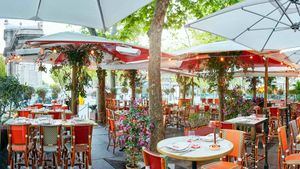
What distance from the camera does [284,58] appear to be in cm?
809

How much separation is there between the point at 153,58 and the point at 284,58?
14.1ft

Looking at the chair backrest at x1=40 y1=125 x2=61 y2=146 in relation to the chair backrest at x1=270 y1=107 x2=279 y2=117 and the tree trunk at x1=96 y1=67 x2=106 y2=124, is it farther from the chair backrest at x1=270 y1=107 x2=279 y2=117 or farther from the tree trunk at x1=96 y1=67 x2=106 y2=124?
the tree trunk at x1=96 y1=67 x2=106 y2=124

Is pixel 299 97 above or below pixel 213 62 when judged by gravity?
below

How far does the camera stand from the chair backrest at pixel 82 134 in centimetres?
593

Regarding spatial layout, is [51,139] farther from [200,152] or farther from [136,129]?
[200,152]

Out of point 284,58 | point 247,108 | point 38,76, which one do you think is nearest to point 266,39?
point 284,58

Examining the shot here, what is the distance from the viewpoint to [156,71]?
535 cm

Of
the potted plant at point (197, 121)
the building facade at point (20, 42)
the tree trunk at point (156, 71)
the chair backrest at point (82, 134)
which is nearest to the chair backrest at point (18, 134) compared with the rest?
the chair backrest at point (82, 134)

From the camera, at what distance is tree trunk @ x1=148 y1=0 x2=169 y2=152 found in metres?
5.20

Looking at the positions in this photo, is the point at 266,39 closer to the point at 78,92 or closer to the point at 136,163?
the point at 136,163

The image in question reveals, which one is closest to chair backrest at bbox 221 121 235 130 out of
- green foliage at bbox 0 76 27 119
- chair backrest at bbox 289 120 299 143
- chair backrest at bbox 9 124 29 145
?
chair backrest at bbox 289 120 299 143

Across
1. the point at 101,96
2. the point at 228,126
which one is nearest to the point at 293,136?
the point at 228,126

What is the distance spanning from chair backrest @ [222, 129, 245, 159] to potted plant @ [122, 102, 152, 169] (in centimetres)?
138

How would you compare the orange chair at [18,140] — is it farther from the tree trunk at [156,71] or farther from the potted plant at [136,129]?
the tree trunk at [156,71]
